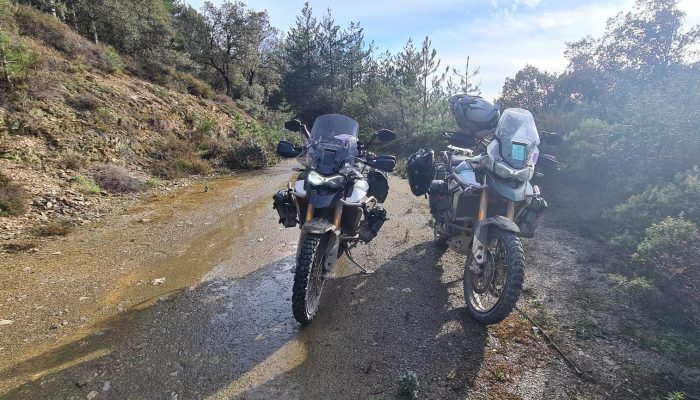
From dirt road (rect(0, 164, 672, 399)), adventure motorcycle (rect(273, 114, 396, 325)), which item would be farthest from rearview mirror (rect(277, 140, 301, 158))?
dirt road (rect(0, 164, 672, 399))

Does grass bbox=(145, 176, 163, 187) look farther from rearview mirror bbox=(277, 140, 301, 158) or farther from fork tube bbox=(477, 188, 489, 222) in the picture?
fork tube bbox=(477, 188, 489, 222)

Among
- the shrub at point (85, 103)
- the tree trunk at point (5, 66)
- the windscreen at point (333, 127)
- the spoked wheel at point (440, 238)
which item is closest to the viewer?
the windscreen at point (333, 127)

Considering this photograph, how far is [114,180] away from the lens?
26.8 feet

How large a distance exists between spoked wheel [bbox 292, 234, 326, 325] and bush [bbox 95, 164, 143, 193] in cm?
680

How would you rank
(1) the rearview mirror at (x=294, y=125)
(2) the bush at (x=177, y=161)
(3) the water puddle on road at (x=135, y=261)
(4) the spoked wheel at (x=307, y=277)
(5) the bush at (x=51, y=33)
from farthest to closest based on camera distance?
(5) the bush at (x=51, y=33), (2) the bush at (x=177, y=161), (1) the rearview mirror at (x=294, y=125), (4) the spoked wheel at (x=307, y=277), (3) the water puddle on road at (x=135, y=261)

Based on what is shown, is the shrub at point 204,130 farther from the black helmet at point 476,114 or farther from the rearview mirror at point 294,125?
the black helmet at point 476,114

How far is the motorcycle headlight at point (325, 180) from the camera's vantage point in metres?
3.46

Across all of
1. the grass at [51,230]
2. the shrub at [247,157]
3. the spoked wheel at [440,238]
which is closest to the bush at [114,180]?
the grass at [51,230]

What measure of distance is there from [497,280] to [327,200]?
1.77 metres

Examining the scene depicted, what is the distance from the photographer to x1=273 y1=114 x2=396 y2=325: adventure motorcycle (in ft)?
10.5

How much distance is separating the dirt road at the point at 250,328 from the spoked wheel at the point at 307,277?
19 centimetres

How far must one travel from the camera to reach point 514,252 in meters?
3.01

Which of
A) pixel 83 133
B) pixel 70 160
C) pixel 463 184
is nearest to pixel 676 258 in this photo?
pixel 463 184

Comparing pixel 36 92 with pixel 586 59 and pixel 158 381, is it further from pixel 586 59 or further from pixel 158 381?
pixel 586 59
